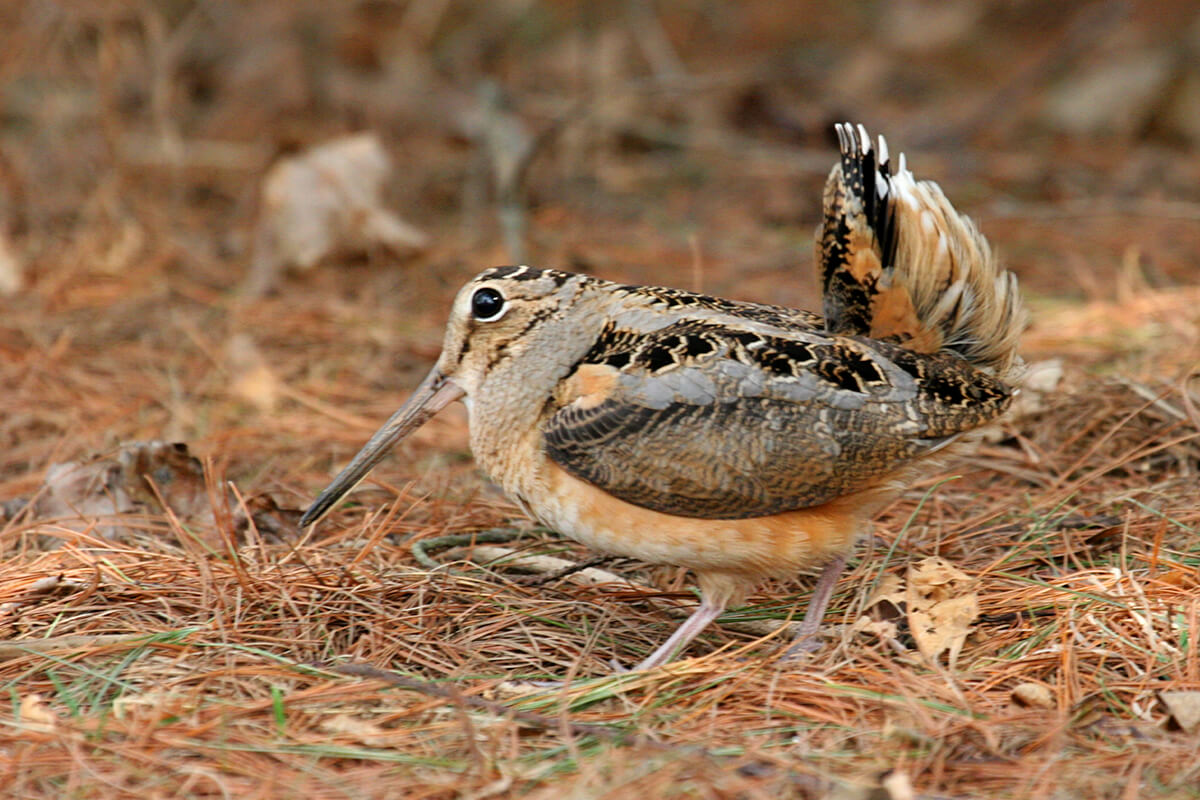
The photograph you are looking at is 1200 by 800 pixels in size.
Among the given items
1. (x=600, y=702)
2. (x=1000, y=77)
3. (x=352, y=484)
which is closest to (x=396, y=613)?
(x=352, y=484)

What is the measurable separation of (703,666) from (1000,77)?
352 inches

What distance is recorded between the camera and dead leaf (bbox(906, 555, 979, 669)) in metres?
3.55

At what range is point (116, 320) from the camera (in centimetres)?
659

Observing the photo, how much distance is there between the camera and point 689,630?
3.70 meters

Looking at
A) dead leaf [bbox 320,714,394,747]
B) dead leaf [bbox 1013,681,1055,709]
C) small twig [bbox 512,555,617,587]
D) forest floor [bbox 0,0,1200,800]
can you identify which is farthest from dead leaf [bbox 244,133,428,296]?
dead leaf [bbox 1013,681,1055,709]

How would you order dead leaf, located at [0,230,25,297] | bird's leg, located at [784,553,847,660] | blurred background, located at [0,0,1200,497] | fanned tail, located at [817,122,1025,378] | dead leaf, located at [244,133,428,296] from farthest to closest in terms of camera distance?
dead leaf, located at [244,133,428,296] < dead leaf, located at [0,230,25,297] < blurred background, located at [0,0,1200,497] < fanned tail, located at [817,122,1025,378] < bird's leg, located at [784,553,847,660]

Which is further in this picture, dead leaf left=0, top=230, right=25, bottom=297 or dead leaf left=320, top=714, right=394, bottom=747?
dead leaf left=0, top=230, right=25, bottom=297

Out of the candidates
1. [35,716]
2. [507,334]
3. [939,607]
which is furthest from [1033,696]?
[35,716]


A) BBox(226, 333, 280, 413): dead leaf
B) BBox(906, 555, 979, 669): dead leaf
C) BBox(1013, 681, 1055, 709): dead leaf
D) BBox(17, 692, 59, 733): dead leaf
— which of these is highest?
BBox(226, 333, 280, 413): dead leaf

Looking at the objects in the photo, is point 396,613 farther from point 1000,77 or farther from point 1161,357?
point 1000,77

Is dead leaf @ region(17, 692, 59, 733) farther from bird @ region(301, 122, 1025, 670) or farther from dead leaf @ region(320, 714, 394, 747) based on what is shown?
bird @ region(301, 122, 1025, 670)

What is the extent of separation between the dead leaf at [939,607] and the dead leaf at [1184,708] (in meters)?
0.55

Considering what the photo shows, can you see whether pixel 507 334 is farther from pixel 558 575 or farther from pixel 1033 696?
pixel 1033 696

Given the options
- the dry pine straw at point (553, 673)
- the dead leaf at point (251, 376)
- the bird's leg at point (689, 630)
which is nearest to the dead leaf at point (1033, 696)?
the dry pine straw at point (553, 673)
